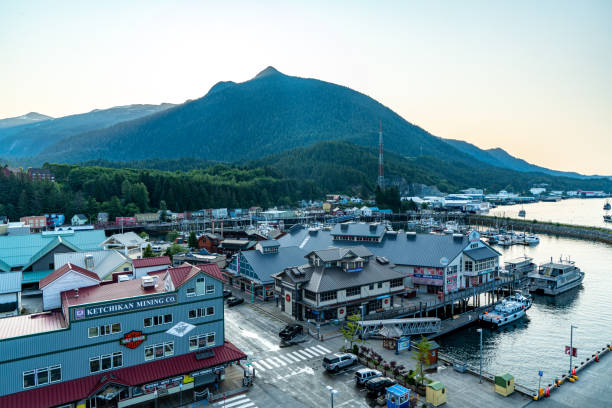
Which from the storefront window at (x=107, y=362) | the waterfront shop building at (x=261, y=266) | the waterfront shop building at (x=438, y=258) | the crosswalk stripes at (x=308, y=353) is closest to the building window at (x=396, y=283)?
the waterfront shop building at (x=438, y=258)

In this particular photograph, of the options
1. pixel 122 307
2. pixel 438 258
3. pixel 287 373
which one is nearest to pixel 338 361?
pixel 287 373

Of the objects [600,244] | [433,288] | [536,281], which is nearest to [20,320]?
[433,288]

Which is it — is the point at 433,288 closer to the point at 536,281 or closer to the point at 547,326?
the point at 547,326

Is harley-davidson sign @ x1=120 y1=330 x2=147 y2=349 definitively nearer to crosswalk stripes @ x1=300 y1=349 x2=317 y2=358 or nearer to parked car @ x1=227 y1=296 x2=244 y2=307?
crosswalk stripes @ x1=300 y1=349 x2=317 y2=358

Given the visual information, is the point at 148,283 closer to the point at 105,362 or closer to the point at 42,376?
the point at 105,362

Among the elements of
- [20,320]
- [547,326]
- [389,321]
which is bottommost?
[547,326]

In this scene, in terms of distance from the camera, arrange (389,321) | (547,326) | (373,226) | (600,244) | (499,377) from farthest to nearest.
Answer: (600,244) → (373,226) → (547,326) → (389,321) → (499,377)
